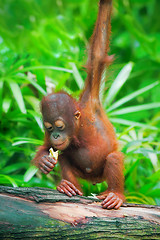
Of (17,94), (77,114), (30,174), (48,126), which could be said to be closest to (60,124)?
(48,126)

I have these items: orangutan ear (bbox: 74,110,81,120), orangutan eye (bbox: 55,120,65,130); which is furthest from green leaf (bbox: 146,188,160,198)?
orangutan eye (bbox: 55,120,65,130)

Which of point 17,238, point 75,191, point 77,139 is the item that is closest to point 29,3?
point 77,139

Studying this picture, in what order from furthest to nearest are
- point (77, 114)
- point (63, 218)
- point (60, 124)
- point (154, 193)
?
point (154, 193), point (77, 114), point (60, 124), point (63, 218)

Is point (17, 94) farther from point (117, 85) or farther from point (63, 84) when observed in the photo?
point (117, 85)

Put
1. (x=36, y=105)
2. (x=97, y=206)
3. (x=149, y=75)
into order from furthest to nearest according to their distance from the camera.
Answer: (x=149, y=75) < (x=36, y=105) < (x=97, y=206)

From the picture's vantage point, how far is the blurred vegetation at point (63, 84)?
358cm

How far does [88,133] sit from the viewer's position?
3.13 meters

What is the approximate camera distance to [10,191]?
211 cm

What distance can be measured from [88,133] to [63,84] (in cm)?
133

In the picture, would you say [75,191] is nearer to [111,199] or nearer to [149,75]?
[111,199]

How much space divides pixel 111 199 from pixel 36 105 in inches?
71.7

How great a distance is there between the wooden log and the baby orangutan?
0.37m

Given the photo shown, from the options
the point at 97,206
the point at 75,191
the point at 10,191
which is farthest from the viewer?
the point at 75,191

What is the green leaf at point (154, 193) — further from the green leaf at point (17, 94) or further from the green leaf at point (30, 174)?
the green leaf at point (17, 94)
